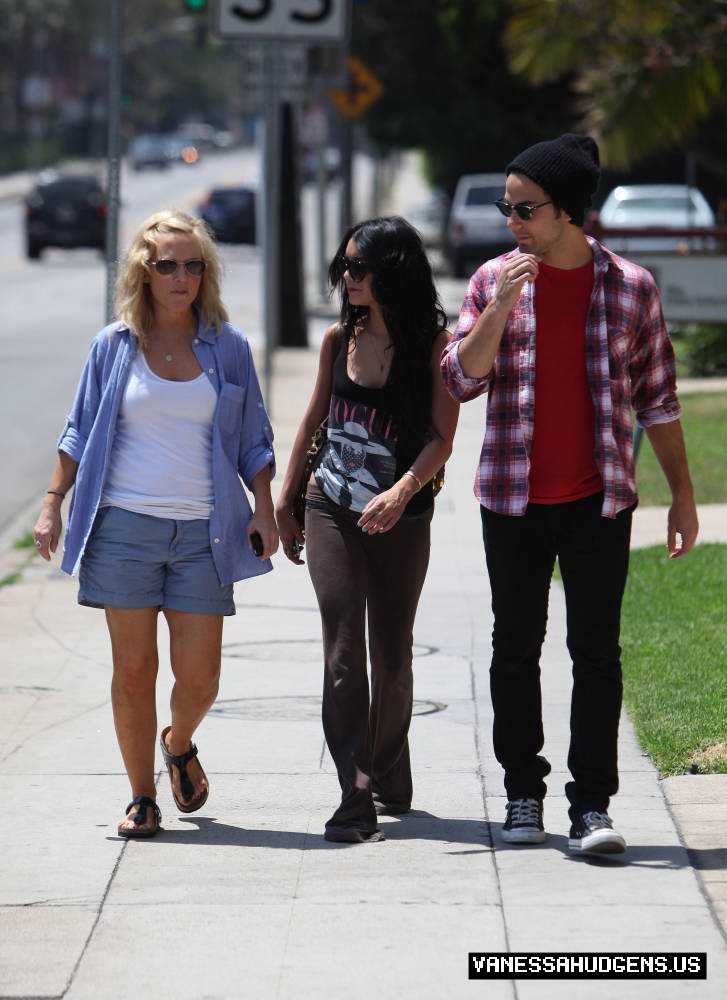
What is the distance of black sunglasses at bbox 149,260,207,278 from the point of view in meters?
5.33

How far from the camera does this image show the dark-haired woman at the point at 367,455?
529cm

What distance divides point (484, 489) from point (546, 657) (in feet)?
9.39

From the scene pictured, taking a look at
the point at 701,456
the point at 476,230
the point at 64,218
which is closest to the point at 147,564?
the point at 701,456

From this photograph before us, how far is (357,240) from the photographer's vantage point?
17.4 ft

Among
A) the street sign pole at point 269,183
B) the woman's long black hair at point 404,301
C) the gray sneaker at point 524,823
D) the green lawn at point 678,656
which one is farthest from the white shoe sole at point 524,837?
the street sign pole at point 269,183

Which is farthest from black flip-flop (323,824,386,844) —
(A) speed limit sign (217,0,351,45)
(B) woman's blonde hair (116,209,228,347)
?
(A) speed limit sign (217,0,351,45)

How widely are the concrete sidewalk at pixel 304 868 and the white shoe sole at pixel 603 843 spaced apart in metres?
Answer: 0.04

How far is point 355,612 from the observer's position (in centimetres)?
534

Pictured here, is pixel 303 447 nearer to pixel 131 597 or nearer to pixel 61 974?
pixel 131 597

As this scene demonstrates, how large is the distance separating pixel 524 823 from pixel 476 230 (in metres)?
28.8

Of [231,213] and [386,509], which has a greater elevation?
[386,509]

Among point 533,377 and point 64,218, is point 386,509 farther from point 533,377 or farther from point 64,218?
point 64,218

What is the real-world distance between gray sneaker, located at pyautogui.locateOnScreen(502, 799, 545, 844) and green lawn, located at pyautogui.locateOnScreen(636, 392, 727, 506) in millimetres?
6330

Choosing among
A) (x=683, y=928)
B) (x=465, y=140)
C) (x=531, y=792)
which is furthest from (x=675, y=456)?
(x=465, y=140)
